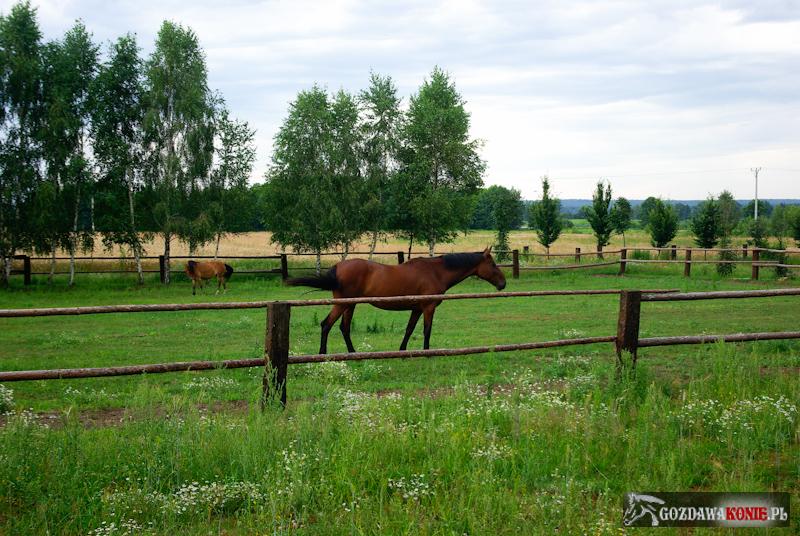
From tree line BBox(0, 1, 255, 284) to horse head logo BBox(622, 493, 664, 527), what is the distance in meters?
24.6

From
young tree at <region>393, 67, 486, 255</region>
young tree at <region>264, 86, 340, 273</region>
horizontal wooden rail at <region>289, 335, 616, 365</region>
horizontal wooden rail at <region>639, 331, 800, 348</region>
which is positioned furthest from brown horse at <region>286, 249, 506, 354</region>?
young tree at <region>393, 67, 486, 255</region>

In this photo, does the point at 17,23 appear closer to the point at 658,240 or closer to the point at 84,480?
the point at 84,480

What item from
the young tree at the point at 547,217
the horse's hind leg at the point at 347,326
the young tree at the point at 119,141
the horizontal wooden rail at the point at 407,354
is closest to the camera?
the horizontal wooden rail at the point at 407,354

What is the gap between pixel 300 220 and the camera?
31.5 meters

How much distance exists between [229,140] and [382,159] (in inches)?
325

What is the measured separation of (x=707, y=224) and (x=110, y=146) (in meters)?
29.9

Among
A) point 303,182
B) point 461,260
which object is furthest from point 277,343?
point 303,182

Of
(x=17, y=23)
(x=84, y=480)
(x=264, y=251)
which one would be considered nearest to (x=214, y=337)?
(x=84, y=480)

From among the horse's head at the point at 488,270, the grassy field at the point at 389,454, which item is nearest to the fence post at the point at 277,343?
the grassy field at the point at 389,454

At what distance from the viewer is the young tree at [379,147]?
1315 inches

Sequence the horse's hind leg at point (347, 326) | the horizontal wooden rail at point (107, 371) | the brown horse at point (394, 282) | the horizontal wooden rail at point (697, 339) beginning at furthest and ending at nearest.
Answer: the brown horse at point (394, 282), the horse's hind leg at point (347, 326), the horizontal wooden rail at point (697, 339), the horizontal wooden rail at point (107, 371)

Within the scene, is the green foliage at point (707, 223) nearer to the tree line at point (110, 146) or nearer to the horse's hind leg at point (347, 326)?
the tree line at point (110, 146)

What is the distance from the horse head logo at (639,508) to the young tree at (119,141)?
24994 mm

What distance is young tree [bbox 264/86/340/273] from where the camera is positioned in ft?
103
